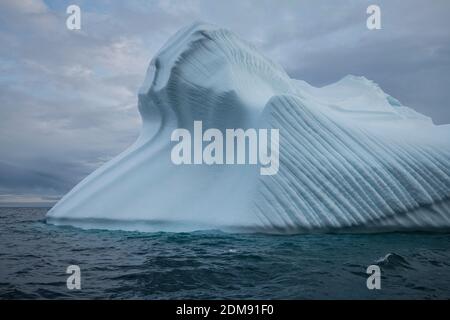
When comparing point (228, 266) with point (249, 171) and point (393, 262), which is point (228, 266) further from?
point (249, 171)

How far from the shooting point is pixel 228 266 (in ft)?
15.6

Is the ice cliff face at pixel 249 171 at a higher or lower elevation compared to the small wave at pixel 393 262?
higher

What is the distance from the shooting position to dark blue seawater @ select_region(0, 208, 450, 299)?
377cm

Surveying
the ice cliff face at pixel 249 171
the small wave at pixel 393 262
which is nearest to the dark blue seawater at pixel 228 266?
the small wave at pixel 393 262

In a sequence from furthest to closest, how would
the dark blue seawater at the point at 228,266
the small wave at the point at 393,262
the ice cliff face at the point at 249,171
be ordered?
the ice cliff face at the point at 249,171, the small wave at the point at 393,262, the dark blue seawater at the point at 228,266

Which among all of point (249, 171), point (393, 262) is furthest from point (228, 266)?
point (249, 171)

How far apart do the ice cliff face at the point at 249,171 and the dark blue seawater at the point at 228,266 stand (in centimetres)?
61

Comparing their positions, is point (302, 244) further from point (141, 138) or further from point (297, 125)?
point (141, 138)

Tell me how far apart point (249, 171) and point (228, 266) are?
137 inches

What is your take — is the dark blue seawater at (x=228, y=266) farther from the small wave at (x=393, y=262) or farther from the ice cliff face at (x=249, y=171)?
the ice cliff face at (x=249, y=171)

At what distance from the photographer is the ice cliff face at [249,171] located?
760cm

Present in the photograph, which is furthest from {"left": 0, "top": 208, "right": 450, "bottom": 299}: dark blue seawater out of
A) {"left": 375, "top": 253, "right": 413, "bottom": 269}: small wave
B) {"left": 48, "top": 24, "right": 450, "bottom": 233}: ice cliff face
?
{"left": 48, "top": 24, "right": 450, "bottom": 233}: ice cliff face

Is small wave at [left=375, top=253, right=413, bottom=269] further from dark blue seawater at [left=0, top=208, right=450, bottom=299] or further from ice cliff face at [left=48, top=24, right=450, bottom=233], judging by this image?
ice cliff face at [left=48, top=24, right=450, bottom=233]

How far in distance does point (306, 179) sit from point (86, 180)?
19.8 feet
